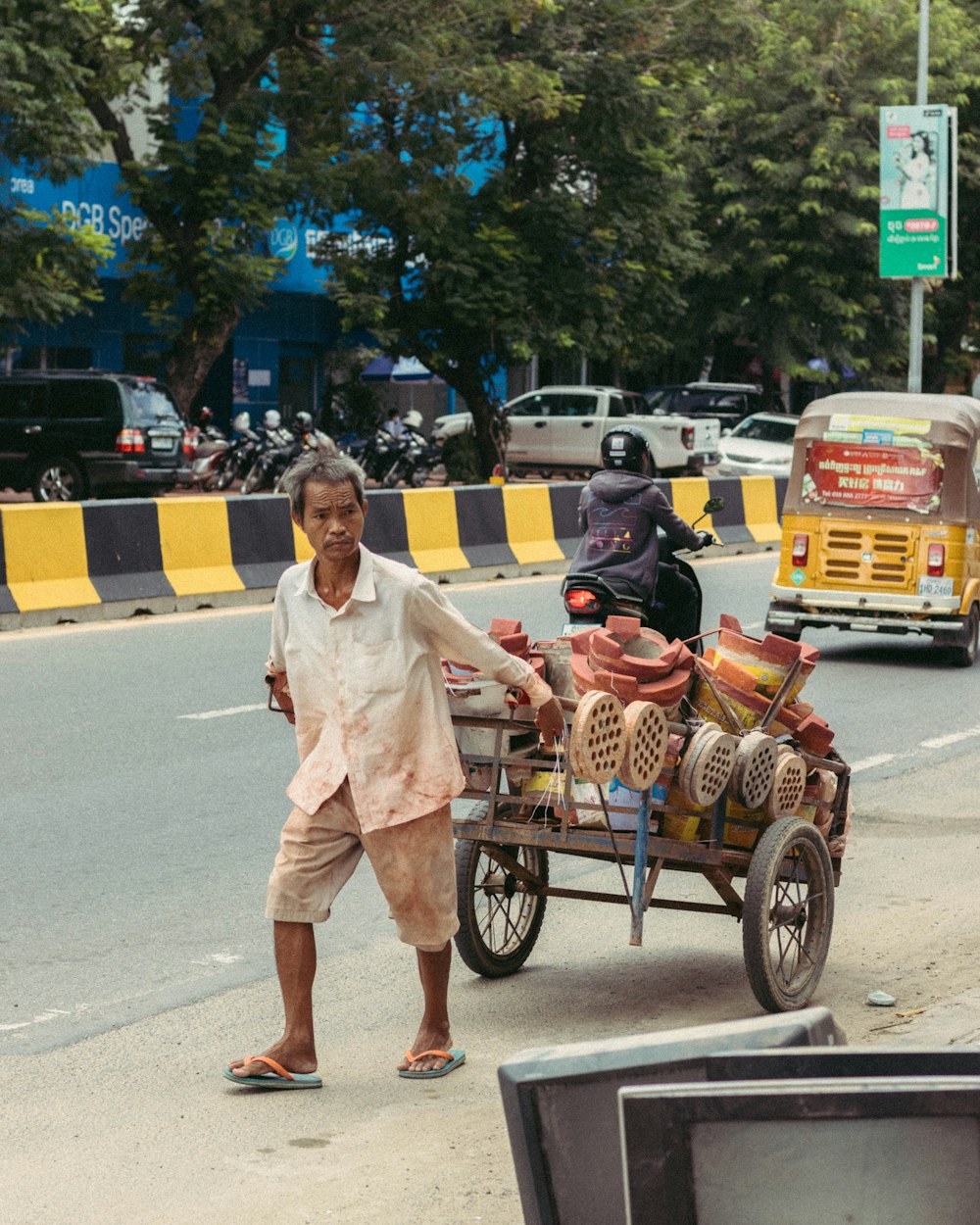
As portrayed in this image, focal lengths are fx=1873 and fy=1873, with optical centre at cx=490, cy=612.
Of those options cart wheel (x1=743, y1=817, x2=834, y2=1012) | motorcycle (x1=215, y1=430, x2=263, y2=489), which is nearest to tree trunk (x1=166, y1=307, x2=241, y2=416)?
motorcycle (x1=215, y1=430, x2=263, y2=489)

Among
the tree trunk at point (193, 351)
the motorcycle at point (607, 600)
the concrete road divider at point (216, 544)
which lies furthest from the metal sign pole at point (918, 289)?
the motorcycle at point (607, 600)

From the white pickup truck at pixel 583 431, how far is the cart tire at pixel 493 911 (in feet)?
92.1

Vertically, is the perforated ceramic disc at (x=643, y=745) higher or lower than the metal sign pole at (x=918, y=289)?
lower

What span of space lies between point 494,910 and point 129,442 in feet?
60.0

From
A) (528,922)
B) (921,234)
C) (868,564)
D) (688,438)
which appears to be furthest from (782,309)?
(528,922)

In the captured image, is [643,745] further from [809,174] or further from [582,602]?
[809,174]

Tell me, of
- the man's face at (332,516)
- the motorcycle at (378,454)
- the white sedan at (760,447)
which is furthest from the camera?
the white sedan at (760,447)

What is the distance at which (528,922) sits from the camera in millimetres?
6320

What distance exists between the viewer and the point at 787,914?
576cm

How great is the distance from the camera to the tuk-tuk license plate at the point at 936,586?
45.0ft

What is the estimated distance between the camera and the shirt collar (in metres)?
4.82

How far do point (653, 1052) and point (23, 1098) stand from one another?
303cm

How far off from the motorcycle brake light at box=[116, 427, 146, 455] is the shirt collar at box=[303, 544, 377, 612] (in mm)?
19204

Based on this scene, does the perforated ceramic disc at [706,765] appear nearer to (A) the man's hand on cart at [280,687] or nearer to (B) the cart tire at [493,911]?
(B) the cart tire at [493,911]
